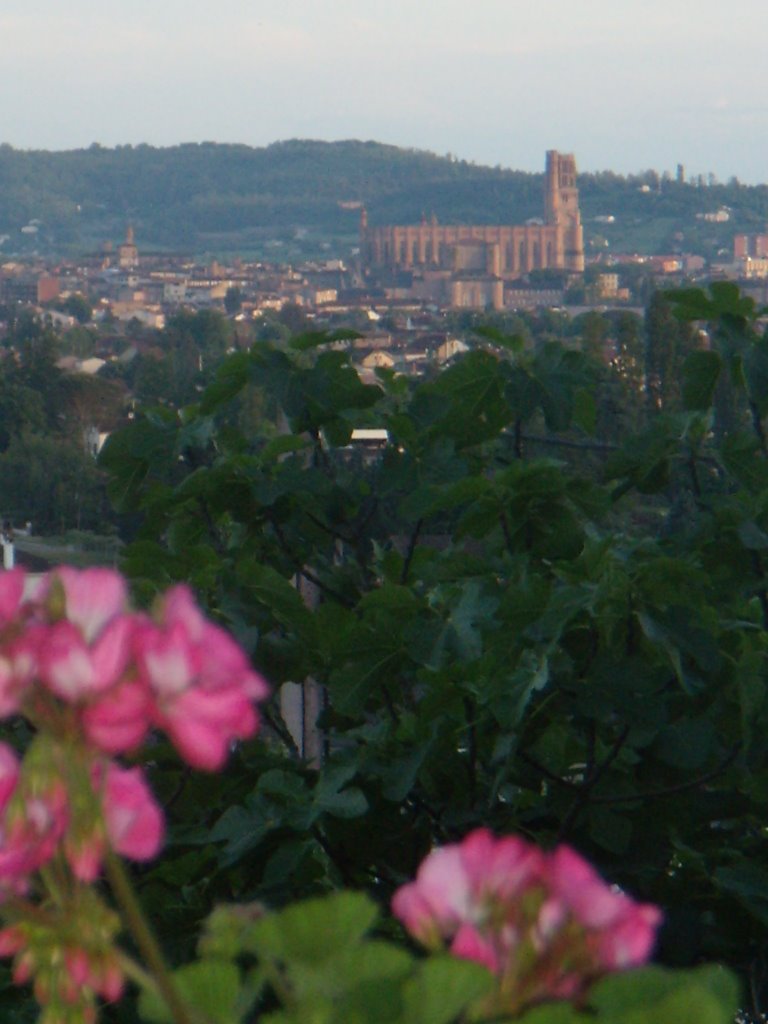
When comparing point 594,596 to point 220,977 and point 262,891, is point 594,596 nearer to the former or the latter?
point 262,891

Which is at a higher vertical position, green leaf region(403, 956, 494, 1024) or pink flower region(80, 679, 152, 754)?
pink flower region(80, 679, 152, 754)

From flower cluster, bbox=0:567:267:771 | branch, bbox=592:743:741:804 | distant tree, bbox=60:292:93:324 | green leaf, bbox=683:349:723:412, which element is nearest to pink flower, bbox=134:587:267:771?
flower cluster, bbox=0:567:267:771

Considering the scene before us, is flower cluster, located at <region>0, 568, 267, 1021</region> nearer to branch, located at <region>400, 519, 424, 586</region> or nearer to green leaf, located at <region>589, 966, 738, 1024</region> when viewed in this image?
green leaf, located at <region>589, 966, 738, 1024</region>

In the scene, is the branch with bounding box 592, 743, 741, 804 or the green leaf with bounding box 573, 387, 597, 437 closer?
the branch with bounding box 592, 743, 741, 804

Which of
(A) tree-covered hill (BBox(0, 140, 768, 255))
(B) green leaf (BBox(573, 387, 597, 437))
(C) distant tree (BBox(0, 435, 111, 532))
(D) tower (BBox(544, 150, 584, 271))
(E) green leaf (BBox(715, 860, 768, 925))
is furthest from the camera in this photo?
(A) tree-covered hill (BBox(0, 140, 768, 255))

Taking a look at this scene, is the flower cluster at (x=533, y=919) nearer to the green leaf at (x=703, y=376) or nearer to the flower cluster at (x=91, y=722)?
the flower cluster at (x=91, y=722)

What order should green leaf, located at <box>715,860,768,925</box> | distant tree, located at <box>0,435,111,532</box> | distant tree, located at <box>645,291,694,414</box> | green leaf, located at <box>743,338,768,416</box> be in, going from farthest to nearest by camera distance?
distant tree, located at <box>645,291,694,414</box> → distant tree, located at <box>0,435,111,532</box> → green leaf, located at <box>743,338,768,416</box> → green leaf, located at <box>715,860,768,925</box>

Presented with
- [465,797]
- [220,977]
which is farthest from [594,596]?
[220,977]

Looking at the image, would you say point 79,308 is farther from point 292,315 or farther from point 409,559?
point 409,559
